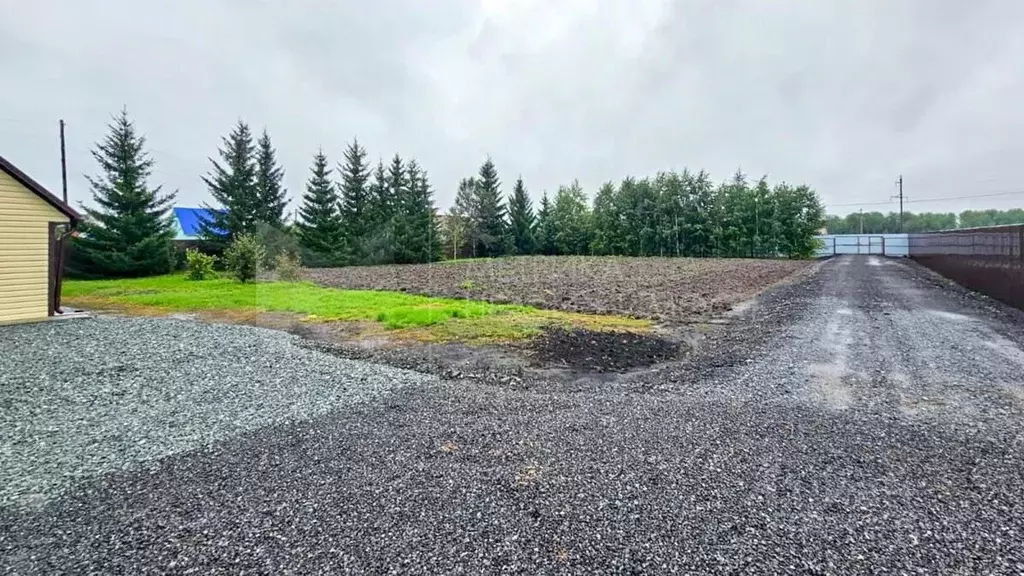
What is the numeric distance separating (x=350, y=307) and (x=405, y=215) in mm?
18185

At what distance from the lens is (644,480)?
8.77 ft

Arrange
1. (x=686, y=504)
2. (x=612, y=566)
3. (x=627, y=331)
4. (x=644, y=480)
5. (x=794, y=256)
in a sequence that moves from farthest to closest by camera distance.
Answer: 1. (x=794, y=256)
2. (x=627, y=331)
3. (x=644, y=480)
4. (x=686, y=504)
5. (x=612, y=566)

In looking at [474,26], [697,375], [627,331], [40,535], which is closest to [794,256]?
[474,26]

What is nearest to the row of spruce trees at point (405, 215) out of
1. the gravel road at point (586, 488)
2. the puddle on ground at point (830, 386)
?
the gravel road at point (586, 488)

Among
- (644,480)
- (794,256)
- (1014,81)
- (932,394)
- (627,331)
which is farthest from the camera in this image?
(794,256)

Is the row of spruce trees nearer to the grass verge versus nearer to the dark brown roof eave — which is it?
the grass verge

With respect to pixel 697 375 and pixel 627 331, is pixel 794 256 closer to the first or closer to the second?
pixel 627 331

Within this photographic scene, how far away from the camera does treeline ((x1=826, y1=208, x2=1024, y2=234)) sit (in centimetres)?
5070

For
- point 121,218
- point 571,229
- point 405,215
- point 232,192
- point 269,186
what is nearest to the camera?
point 121,218

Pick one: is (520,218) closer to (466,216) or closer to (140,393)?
(466,216)

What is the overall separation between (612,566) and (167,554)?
1877 mm

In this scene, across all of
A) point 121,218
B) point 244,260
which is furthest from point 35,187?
point 121,218

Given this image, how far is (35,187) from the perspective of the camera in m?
8.34

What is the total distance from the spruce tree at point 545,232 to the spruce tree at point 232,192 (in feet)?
60.6
